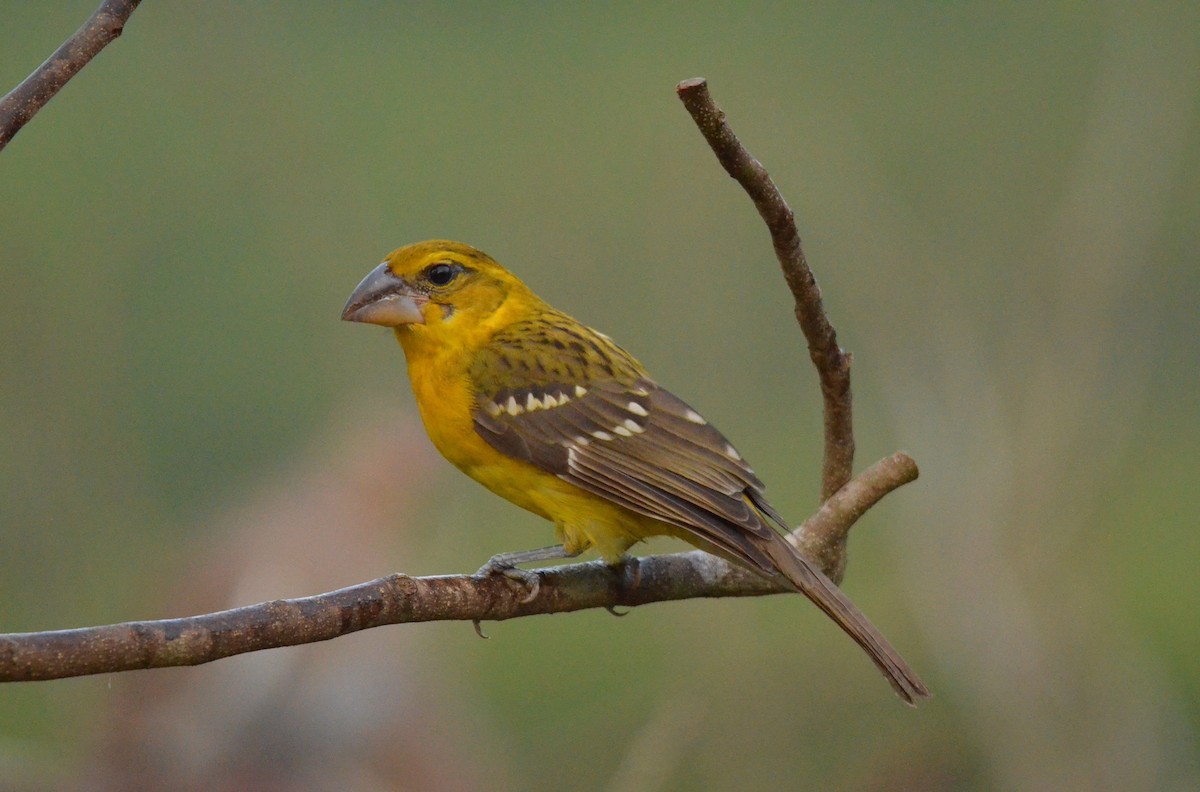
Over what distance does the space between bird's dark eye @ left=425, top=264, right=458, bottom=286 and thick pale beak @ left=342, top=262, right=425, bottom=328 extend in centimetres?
6

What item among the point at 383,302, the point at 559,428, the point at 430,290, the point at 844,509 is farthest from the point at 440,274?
the point at 844,509

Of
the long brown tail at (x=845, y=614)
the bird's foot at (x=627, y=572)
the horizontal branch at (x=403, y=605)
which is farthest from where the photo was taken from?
the bird's foot at (x=627, y=572)

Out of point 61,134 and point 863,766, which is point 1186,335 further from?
point 61,134

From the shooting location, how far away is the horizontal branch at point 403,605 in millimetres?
1979

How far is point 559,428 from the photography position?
10.2ft

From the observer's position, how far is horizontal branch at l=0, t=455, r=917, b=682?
1.98m

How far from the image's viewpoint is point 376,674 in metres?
4.86

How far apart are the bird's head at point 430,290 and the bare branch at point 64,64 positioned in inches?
37.4

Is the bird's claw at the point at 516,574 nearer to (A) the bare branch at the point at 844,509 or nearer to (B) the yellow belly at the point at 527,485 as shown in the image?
(B) the yellow belly at the point at 527,485

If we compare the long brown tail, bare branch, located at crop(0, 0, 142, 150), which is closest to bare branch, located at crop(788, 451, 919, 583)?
the long brown tail

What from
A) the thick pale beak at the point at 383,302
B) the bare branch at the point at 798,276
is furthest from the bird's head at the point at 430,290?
the bare branch at the point at 798,276

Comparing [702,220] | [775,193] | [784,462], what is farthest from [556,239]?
[775,193]

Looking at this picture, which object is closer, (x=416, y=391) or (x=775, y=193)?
(x=775, y=193)

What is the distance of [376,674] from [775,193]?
117 inches
